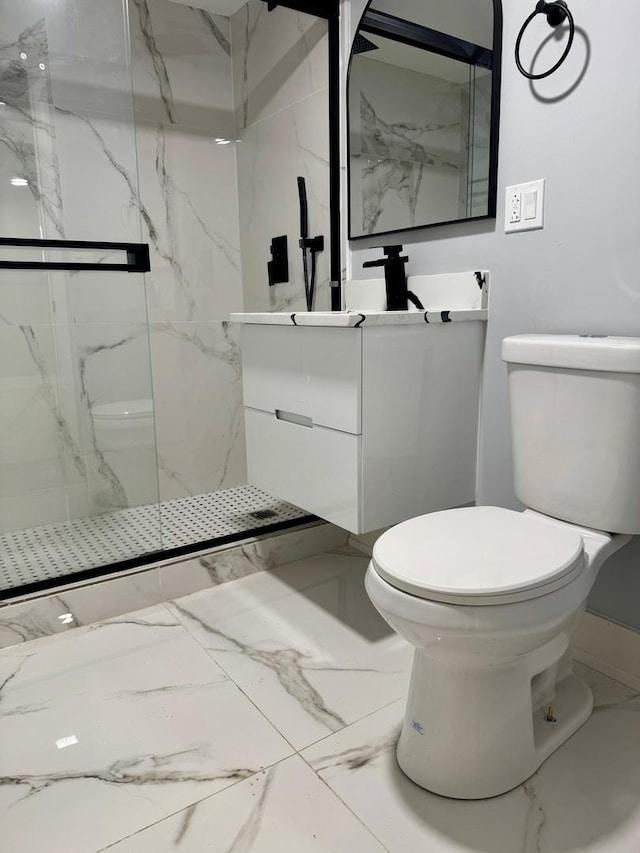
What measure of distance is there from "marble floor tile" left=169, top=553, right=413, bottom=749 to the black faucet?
2.98 feet

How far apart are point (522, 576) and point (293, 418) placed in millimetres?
884

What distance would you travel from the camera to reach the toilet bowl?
6.36 ft

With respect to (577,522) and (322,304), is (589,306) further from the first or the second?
(322,304)

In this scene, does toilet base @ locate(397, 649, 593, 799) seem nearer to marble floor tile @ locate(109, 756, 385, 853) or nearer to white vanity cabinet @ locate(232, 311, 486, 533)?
marble floor tile @ locate(109, 756, 385, 853)

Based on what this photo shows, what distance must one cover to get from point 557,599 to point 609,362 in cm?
49

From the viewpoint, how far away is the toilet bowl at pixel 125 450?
1938 mm

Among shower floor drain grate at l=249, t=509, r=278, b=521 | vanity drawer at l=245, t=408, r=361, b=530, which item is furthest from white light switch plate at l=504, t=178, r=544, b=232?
shower floor drain grate at l=249, t=509, r=278, b=521

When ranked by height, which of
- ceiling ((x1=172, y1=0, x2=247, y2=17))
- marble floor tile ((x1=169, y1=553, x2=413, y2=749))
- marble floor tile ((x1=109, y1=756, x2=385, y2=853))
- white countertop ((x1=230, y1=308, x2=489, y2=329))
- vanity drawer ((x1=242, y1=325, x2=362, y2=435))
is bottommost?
marble floor tile ((x1=109, y1=756, x2=385, y2=853))

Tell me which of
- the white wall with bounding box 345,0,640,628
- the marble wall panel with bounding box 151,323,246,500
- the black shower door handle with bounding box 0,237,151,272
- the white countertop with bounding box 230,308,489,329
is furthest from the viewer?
the marble wall panel with bounding box 151,323,246,500

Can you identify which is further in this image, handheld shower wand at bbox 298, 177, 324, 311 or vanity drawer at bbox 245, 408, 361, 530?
handheld shower wand at bbox 298, 177, 324, 311

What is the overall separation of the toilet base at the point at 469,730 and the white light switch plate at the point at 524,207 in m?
1.05

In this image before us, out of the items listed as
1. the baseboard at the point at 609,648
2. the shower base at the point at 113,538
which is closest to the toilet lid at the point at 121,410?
the shower base at the point at 113,538

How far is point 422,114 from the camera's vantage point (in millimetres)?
1816

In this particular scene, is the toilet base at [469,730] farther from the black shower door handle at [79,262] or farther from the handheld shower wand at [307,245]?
the handheld shower wand at [307,245]
